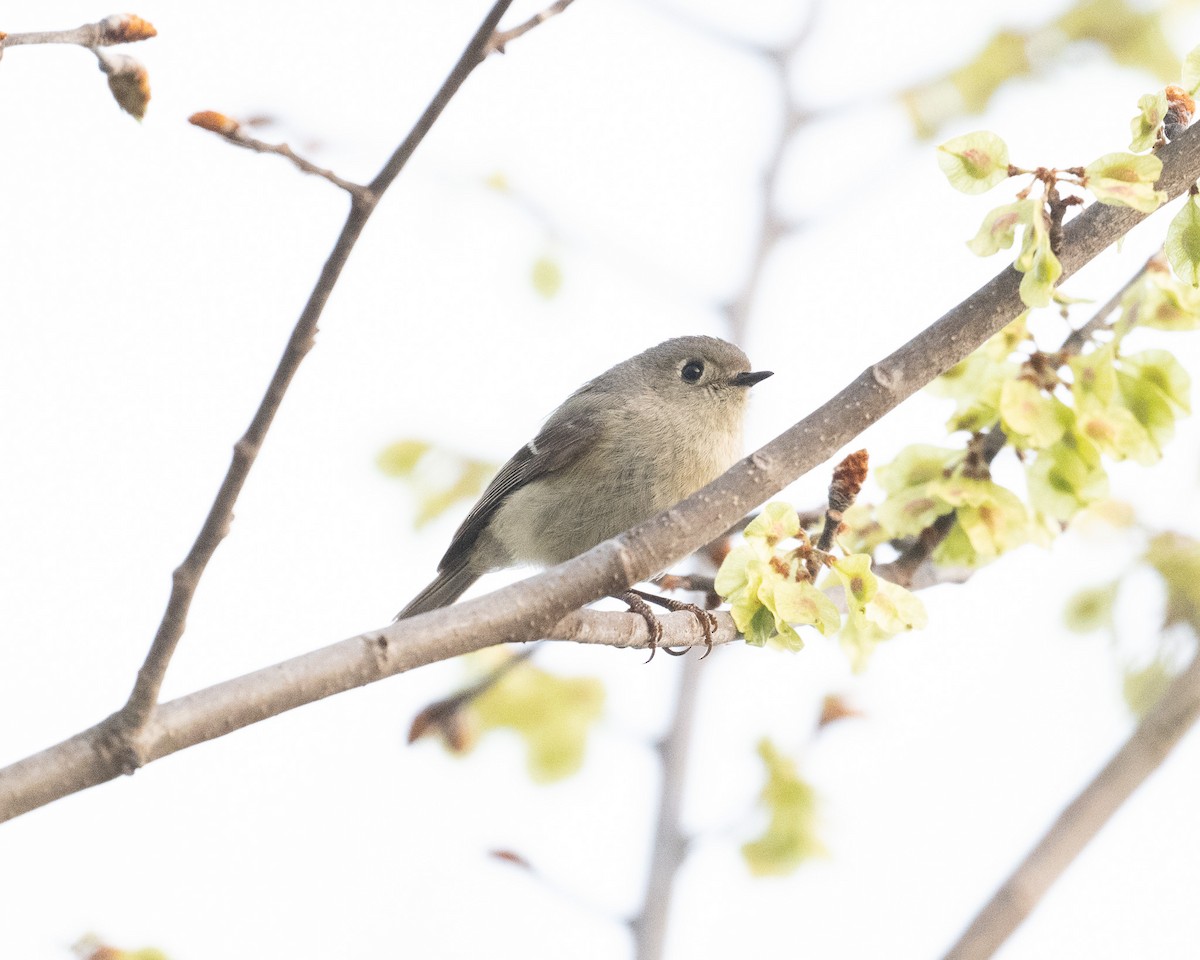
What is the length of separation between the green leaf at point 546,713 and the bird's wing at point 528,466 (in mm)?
446

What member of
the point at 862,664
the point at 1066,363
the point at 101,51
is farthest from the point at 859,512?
the point at 101,51

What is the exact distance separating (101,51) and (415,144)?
0.45 metres

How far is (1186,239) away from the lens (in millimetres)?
2033

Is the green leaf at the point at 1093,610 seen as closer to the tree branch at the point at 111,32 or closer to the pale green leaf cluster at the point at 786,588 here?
the pale green leaf cluster at the point at 786,588

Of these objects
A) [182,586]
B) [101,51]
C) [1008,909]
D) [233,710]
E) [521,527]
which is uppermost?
[521,527]

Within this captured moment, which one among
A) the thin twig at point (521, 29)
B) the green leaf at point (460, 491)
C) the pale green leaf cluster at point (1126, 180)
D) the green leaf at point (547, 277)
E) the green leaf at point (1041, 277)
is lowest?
the green leaf at point (1041, 277)

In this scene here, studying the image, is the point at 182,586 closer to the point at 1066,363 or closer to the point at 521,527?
the point at 1066,363

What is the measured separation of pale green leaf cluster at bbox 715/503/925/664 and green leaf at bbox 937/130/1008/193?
603mm

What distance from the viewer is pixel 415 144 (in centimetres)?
150

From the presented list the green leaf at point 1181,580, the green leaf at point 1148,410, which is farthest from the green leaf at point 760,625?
the green leaf at point 1181,580

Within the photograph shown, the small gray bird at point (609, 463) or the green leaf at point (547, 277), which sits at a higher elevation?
the green leaf at point (547, 277)

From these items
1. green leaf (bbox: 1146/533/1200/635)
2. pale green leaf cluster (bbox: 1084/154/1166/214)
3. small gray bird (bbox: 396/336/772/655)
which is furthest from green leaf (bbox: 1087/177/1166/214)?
small gray bird (bbox: 396/336/772/655)

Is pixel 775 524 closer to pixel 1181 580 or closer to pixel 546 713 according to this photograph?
pixel 1181 580

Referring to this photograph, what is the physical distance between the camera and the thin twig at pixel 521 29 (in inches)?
61.0
